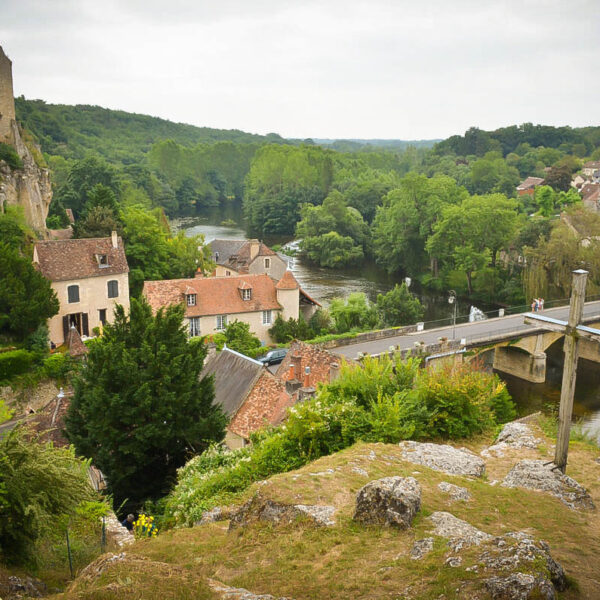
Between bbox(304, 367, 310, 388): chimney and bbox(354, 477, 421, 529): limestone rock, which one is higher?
bbox(354, 477, 421, 529): limestone rock

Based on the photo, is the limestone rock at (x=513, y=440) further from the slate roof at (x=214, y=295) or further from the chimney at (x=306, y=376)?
the slate roof at (x=214, y=295)

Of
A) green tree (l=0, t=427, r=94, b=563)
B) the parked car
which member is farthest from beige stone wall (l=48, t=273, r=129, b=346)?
green tree (l=0, t=427, r=94, b=563)

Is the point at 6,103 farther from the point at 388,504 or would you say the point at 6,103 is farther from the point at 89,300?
the point at 388,504

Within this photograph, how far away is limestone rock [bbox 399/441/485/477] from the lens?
1092 centimetres

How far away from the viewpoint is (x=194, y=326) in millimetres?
40312

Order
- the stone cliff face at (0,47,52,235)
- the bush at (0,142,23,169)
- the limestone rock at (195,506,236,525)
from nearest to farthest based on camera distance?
1. the limestone rock at (195,506,236,525)
2. the stone cliff face at (0,47,52,235)
3. the bush at (0,142,23,169)

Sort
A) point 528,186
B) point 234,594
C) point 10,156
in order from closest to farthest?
point 234,594 → point 10,156 → point 528,186

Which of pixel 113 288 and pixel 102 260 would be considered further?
Answer: pixel 113 288

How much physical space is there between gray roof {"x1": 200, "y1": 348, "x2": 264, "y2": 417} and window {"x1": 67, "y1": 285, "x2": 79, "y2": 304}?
1398 cm

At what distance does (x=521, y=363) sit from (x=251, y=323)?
19524mm

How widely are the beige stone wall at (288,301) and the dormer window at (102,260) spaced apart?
454 inches

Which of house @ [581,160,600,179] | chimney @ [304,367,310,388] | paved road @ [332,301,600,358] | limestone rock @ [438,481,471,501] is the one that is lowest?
paved road @ [332,301,600,358]

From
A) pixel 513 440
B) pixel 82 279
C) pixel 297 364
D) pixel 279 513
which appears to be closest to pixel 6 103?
pixel 82 279

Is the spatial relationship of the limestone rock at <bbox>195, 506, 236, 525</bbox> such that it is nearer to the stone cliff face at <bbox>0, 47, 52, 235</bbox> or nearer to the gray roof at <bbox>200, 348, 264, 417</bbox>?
the gray roof at <bbox>200, 348, 264, 417</bbox>
